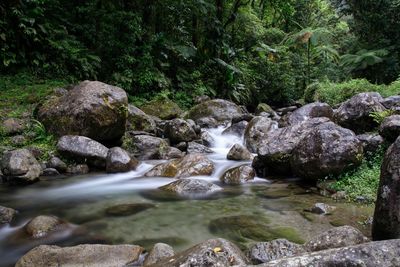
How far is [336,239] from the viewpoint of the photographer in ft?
12.9

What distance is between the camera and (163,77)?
15.3 metres

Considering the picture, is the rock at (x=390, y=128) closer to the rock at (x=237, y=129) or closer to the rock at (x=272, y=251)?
the rock at (x=272, y=251)

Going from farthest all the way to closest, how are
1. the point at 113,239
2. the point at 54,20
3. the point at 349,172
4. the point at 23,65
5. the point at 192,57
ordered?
the point at 192,57
the point at 54,20
the point at 23,65
the point at 349,172
the point at 113,239

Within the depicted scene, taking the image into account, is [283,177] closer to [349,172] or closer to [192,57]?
[349,172]

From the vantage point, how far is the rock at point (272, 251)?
4.00 metres

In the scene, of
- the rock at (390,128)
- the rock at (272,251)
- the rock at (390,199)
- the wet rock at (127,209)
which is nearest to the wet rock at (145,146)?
the wet rock at (127,209)

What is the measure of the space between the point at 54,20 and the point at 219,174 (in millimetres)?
10044

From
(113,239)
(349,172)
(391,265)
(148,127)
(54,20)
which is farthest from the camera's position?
(54,20)

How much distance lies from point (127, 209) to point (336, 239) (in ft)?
11.7

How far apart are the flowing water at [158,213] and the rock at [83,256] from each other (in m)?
0.52

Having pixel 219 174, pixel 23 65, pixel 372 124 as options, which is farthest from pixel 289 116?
pixel 23 65

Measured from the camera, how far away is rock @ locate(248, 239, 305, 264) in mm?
3996

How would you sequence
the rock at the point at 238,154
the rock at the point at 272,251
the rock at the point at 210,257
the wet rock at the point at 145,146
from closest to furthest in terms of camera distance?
the rock at the point at 210,257, the rock at the point at 272,251, the rock at the point at 238,154, the wet rock at the point at 145,146

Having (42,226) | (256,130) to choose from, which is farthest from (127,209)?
(256,130)
